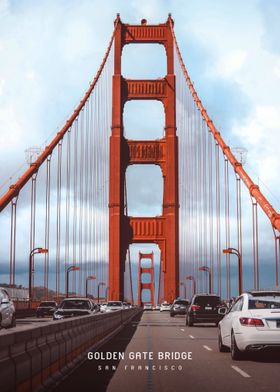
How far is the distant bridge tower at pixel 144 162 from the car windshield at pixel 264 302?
5961 cm

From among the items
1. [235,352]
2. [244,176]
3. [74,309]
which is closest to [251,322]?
[235,352]

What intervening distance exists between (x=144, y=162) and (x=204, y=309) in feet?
160

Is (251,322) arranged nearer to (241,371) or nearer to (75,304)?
(241,371)

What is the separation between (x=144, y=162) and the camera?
81188mm

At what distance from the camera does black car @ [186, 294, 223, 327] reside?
3319 centimetres

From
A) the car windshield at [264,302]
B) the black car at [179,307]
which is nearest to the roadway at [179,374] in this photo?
the car windshield at [264,302]

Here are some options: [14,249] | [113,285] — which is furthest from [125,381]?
[113,285]

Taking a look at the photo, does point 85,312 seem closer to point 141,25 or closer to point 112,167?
point 112,167

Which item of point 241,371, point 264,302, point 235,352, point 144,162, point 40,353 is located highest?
point 144,162

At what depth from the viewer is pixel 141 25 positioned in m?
83.6

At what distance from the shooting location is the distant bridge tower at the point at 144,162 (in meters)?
76.9

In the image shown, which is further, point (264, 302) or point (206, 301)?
point (206, 301)

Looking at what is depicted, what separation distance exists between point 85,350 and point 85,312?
9275 millimetres

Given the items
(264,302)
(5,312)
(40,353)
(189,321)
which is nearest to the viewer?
(40,353)
